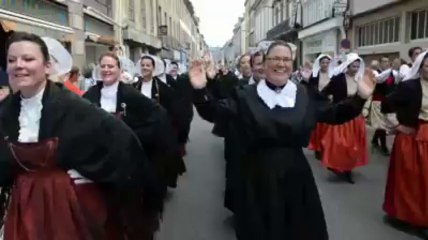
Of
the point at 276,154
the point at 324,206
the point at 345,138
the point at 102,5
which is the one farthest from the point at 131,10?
the point at 276,154

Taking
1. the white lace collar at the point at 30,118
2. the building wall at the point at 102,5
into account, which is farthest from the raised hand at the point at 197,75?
the building wall at the point at 102,5

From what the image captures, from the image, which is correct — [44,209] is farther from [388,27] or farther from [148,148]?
[388,27]

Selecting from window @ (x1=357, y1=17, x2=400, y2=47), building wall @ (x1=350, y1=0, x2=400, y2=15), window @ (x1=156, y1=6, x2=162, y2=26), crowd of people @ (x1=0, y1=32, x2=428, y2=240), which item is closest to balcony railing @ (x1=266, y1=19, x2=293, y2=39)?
window @ (x1=156, y1=6, x2=162, y2=26)

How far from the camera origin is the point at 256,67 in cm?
618

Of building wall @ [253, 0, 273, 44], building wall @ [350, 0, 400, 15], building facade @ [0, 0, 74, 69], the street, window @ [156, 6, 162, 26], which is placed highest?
building wall @ [253, 0, 273, 44]

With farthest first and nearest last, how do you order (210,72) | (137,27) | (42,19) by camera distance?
(137,27) < (42,19) < (210,72)

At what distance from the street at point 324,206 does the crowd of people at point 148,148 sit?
29cm

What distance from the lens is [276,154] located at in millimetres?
3486

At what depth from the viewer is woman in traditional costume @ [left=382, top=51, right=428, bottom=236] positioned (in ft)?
15.6

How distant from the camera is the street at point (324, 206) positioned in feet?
16.6

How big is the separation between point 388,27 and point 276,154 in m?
14.9

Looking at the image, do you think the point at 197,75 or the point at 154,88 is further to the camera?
the point at 154,88

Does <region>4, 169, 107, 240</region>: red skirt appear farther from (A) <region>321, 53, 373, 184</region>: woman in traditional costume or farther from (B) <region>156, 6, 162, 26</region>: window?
(B) <region>156, 6, 162, 26</region>: window

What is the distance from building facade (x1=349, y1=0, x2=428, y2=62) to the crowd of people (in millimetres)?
9570
